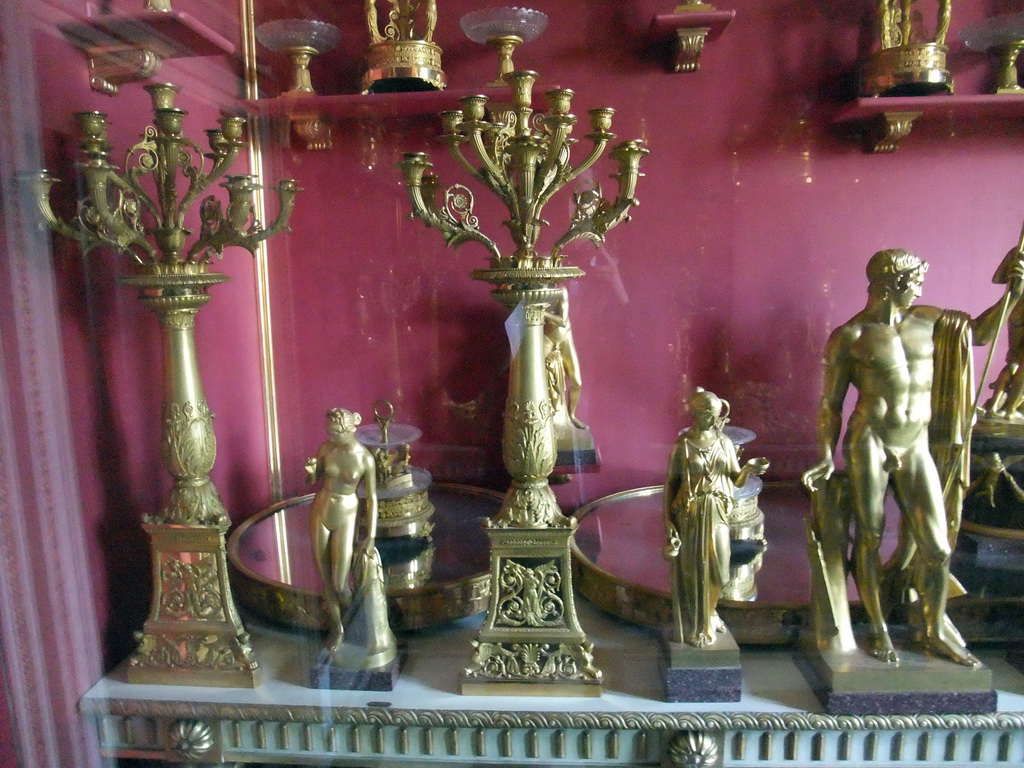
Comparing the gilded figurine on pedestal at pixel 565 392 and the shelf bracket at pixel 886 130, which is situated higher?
the shelf bracket at pixel 886 130

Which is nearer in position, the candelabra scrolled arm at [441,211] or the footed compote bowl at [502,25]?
the candelabra scrolled arm at [441,211]

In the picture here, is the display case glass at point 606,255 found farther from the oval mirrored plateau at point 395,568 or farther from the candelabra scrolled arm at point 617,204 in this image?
the candelabra scrolled arm at point 617,204

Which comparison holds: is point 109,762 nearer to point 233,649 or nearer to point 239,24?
point 233,649

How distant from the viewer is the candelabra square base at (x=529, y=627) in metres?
1.29

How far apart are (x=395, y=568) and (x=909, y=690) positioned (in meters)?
0.92

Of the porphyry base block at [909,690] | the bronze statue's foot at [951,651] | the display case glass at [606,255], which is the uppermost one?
the display case glass at [606,255]

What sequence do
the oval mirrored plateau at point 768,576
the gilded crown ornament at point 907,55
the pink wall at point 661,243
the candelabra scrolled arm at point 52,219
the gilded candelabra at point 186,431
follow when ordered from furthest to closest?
the pink wall at point 661,243
the gilded crown ornament at point 907,55
the oval mirrored plateau at point 768,576
the gilded candelabra at point 186,431
the candelabra scrolled arm at point 52,219

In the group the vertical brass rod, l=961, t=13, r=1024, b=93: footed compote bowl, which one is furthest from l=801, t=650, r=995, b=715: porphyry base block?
l=961, t=13, r=1024, b=93: footed compote bowl

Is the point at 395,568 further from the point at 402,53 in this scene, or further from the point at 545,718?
the point at 402,53

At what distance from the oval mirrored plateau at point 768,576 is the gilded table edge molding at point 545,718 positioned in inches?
A: 6.9

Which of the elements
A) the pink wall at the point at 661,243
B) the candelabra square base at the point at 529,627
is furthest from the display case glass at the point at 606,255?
the candelabra square base at the point at 529,627

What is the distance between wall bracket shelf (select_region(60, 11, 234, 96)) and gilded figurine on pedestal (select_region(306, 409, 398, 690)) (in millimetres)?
674

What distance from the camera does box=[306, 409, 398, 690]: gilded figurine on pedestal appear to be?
4.25 feet

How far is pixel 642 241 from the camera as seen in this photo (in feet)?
5.81
